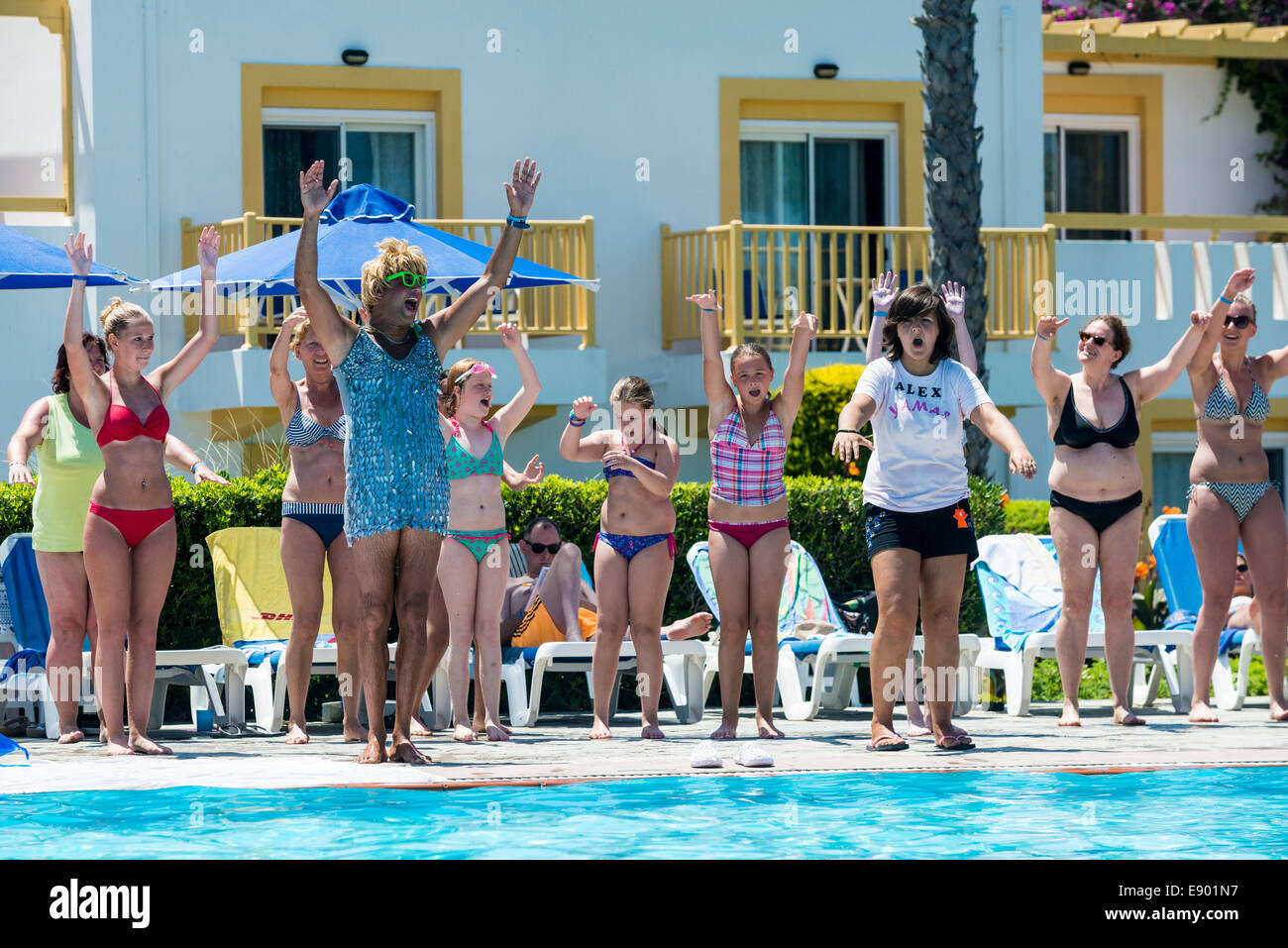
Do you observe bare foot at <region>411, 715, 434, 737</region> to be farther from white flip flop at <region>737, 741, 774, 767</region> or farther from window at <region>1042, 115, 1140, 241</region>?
window at <region>1042, 115, 1140, 241</region>

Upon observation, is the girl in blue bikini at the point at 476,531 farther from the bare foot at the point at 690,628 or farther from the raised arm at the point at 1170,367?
the raised arm at the point at 1170,367

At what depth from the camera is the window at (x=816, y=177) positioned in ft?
56.1

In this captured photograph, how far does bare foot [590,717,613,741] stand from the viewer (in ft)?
28.0

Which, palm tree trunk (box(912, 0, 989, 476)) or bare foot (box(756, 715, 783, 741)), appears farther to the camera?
palm tree trunk (box(912, 0, 989, 476))

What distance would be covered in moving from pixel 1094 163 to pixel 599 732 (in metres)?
13.5

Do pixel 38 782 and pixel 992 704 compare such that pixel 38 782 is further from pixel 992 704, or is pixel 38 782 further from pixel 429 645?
pixel 992 704

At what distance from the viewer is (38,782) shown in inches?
254

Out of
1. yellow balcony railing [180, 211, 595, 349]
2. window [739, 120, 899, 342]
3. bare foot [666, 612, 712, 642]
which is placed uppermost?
window [739, 120, 899, 342]

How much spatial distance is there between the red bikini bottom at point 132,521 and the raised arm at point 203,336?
1.74 ft

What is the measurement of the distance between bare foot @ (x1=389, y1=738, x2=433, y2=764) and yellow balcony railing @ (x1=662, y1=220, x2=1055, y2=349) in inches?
337

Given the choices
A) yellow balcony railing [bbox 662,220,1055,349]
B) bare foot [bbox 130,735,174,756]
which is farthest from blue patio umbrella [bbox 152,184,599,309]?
yellow balcony railing [bbox 662,220,1055,349]

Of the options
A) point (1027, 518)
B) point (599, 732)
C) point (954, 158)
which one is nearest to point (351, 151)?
point (954, 158)

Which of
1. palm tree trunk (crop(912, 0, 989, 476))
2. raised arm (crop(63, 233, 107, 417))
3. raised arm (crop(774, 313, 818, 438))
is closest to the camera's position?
raised arm (crop(63, 233, 107, 417))

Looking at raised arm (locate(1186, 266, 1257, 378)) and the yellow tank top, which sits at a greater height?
raised arm (locate(1186, 266, 1257, 378))
